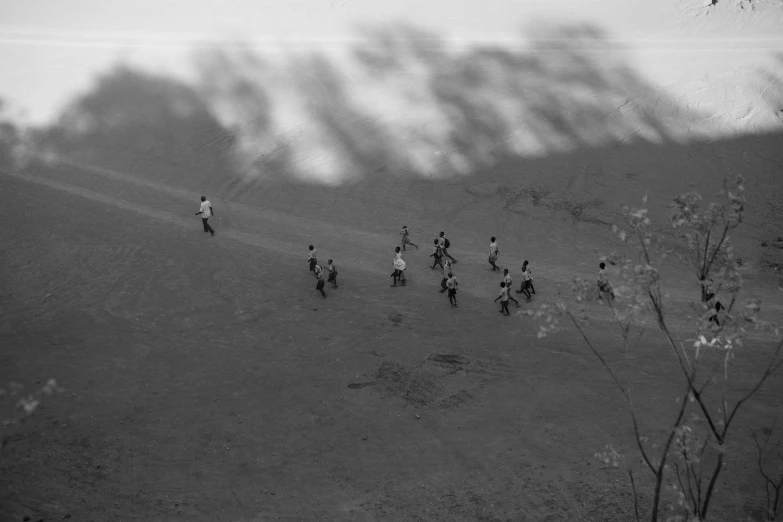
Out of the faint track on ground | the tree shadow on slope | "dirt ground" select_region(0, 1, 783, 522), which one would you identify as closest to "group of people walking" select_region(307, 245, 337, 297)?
"dirt ground" select_region(0, 1, 783, 522)

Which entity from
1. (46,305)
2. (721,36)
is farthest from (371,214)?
(721,36)

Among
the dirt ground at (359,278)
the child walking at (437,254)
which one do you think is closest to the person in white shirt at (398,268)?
the dirt ground at (359,278)

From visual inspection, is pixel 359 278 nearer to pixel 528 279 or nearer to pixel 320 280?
pixel 320 280

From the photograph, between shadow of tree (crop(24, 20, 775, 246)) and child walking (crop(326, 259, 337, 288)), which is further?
shadow of tree (crop(24, 20, 775, 246))

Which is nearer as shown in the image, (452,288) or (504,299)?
(504,299)

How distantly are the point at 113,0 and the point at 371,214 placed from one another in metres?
29.9

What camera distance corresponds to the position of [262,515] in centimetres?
979

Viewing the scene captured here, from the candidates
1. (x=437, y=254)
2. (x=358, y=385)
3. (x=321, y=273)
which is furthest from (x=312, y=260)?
(x=358, y=385)

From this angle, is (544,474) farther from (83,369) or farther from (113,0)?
(113,0)

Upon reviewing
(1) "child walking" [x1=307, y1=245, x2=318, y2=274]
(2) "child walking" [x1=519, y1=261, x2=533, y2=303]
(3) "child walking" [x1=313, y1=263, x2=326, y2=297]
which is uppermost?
(2) "child walking" [x1=519, y1=261, x2=533, y2=303]

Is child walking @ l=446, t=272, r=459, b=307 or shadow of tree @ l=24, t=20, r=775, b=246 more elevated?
shadow of tree @ l=24, t=20, r=775, b=246

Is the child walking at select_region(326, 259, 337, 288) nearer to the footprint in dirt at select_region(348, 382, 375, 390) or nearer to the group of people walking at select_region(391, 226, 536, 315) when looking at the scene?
the group of people walking at select_region(391, 226, 536, 315)

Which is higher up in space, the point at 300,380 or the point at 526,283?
the point at 526,283

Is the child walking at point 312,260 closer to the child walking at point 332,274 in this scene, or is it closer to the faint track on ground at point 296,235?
the child walking at point 332,274
